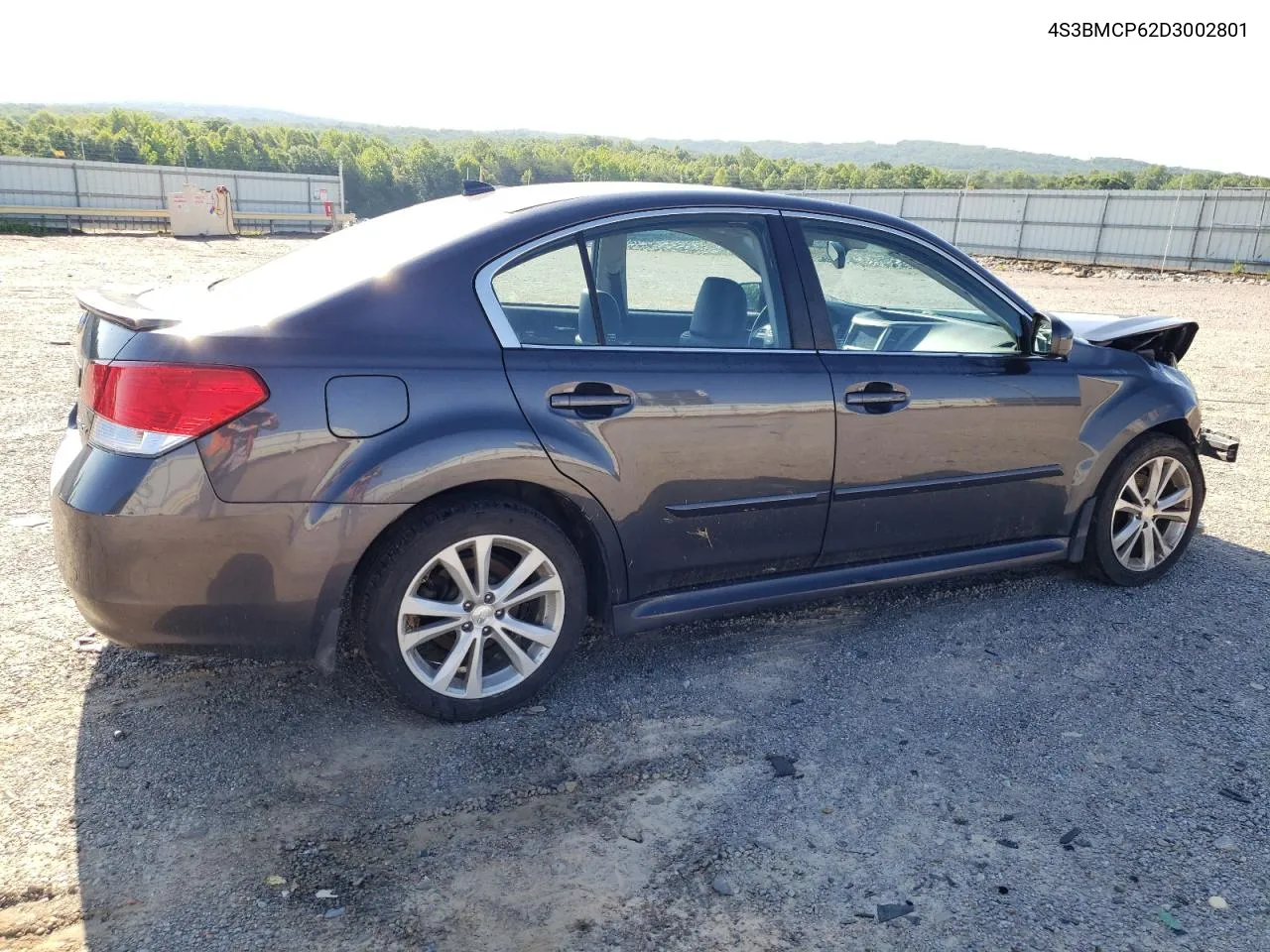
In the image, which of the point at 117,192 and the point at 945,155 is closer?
the point at 117,192

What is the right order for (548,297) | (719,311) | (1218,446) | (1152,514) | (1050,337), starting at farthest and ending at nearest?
(1218,446)
(1152,514)
(1050,337)
(719,311)
(548,297)

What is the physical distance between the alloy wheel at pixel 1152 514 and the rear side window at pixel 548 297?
2665mm

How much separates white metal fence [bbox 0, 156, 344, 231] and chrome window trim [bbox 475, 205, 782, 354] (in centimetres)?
3471

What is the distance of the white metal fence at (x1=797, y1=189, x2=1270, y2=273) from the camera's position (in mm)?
31203

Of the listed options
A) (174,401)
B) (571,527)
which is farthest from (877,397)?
(174,401)

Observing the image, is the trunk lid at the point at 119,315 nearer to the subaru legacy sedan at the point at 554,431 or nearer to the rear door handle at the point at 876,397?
the subaru legacy sedan at the point at 554,431

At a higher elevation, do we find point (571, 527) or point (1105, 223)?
point (1105, 223)

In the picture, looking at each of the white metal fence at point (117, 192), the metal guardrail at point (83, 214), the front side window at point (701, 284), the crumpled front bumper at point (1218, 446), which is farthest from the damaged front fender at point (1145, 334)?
the white metal fence at point (117, 192)

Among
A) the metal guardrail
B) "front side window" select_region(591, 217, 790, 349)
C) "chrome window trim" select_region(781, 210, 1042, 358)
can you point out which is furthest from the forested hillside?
"front side window" select_region(591, 217, 790, 349)

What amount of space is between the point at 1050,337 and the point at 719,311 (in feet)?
4.78

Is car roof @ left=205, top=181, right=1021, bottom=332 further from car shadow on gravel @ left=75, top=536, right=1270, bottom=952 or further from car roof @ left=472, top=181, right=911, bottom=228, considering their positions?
car shadow on gravel @ left=75, top=536, right=1270, bottom=952

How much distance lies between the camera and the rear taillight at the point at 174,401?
2850 mm

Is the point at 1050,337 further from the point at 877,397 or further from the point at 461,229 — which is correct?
the point at 461,229

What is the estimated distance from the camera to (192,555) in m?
2.91
